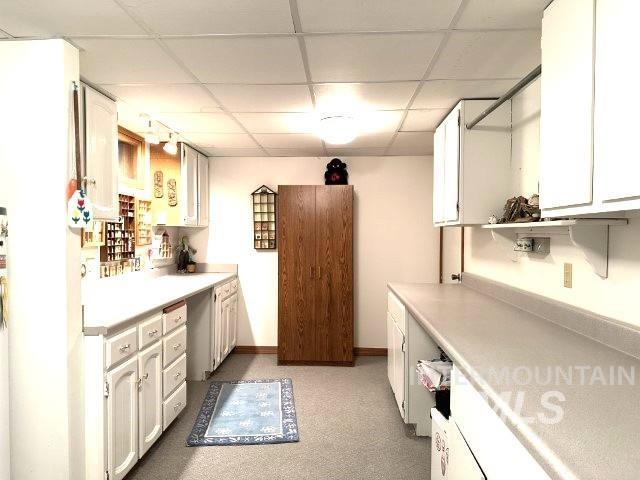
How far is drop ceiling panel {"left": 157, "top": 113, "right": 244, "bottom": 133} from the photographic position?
2.89 metres

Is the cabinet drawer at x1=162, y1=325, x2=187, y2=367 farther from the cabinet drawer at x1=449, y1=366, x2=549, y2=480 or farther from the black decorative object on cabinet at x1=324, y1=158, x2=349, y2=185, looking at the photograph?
the black decorative object on cabinet at x1=324, y1=158, x2=349, y2=185

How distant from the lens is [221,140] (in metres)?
3.66

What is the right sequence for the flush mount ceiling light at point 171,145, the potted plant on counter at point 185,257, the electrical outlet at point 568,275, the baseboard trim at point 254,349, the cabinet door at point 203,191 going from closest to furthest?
the electrical outlet at point 568,275, the flush mount ceiling light at point 171,145, the cabinet door at point 203,191, the potted plant on counter at point 185,257, the baseboard trim at point 254,349

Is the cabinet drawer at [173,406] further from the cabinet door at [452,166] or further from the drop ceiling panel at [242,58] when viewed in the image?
the cabinet door at [452,166]

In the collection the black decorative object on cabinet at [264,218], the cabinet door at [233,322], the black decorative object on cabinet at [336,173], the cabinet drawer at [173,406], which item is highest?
the black decorative object on cabinet at [336,173]

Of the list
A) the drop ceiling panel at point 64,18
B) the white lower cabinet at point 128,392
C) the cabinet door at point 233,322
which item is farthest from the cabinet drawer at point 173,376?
the drop ceiling panel at point 64,18

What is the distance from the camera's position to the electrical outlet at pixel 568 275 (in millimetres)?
1874

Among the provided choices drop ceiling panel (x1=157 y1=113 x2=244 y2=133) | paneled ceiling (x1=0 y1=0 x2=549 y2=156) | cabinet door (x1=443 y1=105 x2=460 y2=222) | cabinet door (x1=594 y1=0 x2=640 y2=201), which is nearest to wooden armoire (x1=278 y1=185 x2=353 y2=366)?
drop ceiling panel (x1=157 y1=113 x2=244 y2=133)

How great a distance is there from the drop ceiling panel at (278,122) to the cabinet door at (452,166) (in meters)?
0.97

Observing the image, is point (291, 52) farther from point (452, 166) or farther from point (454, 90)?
point (452, 166)

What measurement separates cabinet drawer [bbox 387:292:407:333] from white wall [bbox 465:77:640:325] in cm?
69

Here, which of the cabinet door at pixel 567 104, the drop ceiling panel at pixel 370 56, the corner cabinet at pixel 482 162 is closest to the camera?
the cabinet door at pixel 567 104

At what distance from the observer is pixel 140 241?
357 centimetres

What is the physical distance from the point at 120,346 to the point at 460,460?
1.63m
